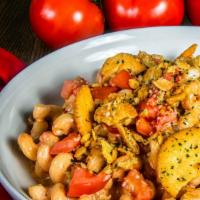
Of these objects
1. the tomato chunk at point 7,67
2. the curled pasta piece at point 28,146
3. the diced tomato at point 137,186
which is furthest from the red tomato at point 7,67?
the diced tomato at point 137,186

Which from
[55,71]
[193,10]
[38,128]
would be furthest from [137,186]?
[193,10]

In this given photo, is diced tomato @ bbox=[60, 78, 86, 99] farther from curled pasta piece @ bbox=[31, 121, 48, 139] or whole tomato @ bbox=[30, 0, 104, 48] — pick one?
whole tomato @ bbox=[30, 0, 104, 48]

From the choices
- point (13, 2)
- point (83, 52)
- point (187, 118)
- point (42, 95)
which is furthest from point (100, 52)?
point (13, 2)

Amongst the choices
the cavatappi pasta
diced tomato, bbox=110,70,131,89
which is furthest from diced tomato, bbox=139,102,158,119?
diced tomato, bbox=110,70,131,89

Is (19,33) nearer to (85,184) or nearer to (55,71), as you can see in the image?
(55,71)

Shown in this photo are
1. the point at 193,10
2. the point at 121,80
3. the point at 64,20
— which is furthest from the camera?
the point at 193,10

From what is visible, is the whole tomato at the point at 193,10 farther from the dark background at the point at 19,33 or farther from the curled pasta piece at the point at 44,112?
the curled pasta piece at the point at 44,112
